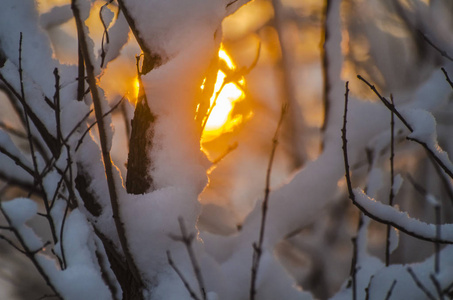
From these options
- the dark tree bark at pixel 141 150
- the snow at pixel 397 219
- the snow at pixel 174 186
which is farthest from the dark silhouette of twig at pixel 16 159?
the snow at pixel 397 219

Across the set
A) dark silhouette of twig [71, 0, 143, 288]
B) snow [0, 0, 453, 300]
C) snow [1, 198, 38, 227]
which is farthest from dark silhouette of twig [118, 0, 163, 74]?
snow [1, 198, 38, 227]

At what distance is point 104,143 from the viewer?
3.88ft

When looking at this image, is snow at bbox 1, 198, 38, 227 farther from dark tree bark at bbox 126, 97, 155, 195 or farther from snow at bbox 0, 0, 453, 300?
dark tree bark at bbox 126, 97, 155, 195

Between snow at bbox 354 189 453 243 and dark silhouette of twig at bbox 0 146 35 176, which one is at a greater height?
dark silhouette of twig at bbox 0 146 35 176

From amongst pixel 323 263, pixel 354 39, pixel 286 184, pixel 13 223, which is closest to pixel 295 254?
pixel 323 263

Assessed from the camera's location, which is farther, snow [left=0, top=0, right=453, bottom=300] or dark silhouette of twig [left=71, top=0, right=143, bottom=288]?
snow [left=0, top=0, right=453, bottom=300]

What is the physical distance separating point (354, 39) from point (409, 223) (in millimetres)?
4729

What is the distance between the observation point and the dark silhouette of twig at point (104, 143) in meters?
1.09

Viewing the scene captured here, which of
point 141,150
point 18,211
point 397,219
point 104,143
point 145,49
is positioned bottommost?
point 397,219

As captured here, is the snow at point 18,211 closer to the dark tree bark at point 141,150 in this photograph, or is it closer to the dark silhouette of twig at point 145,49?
the dark tree bark at point 141,150

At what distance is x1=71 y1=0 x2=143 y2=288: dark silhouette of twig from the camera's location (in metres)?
1.09

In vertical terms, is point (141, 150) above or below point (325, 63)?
below

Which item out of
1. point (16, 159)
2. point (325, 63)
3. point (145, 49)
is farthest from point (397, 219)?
point (16, 159)

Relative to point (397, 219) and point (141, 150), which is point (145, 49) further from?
point (397, 219)
